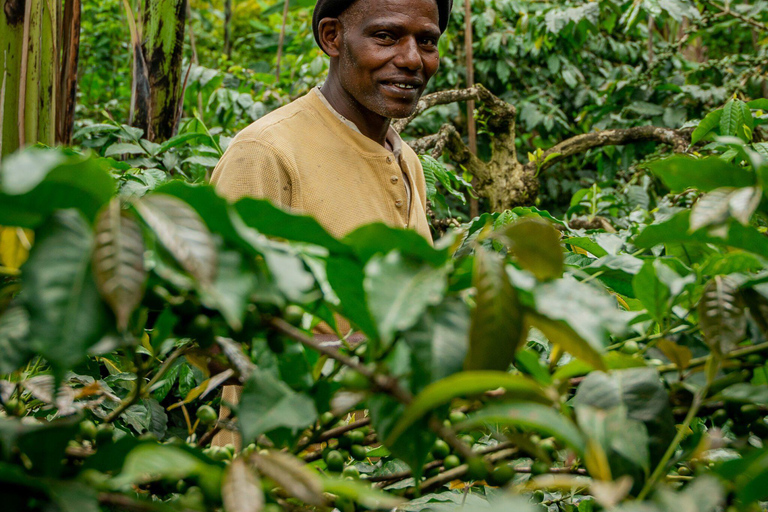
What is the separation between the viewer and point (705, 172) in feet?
1.84

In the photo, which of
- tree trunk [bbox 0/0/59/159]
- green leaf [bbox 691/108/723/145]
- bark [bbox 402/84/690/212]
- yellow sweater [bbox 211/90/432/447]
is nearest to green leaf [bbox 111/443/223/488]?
yellow sweater [bbox 211/90/432/447]

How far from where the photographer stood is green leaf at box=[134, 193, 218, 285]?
15.4 inches

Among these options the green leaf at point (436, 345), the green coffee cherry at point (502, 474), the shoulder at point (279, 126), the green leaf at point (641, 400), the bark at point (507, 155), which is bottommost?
the bark at point (507, 155)

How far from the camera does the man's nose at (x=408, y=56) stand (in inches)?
63.4

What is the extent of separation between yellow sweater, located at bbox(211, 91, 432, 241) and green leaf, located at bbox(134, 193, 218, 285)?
3.02ft

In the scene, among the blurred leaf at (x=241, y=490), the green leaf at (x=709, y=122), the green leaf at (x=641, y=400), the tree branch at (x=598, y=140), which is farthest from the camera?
the tree branch at (x=598, y=140)

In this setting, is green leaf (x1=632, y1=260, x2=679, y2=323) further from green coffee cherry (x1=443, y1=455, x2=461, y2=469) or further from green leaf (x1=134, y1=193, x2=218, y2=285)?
green leaf (x1=134, y1=193, x2=218, y2=285)

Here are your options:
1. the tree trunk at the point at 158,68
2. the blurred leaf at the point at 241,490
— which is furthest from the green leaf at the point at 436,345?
the tree trunk at the point at 158,68

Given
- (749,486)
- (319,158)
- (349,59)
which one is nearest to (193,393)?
(749,486)

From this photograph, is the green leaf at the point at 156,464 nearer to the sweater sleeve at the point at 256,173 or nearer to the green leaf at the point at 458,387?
the green leaf at the point at 458,387

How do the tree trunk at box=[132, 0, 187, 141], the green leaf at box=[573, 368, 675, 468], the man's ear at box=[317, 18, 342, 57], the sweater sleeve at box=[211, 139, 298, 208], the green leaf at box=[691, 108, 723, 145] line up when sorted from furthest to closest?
1. the tree trunk at box=[132, 0, 187, 141]
2. the man's ear at box=[317, 18, 342, 57]
3. the green leaf at box=[691, 108, 723, 145]
4. the sweater sleeve at box=[211, 139, 298, 208]
5. the green leaf at box=[573, 368, 675, 468]

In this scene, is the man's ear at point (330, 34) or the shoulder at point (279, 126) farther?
the man's ear at point (330, 34)

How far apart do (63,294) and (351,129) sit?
128cm

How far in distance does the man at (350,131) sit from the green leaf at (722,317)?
0.99m
